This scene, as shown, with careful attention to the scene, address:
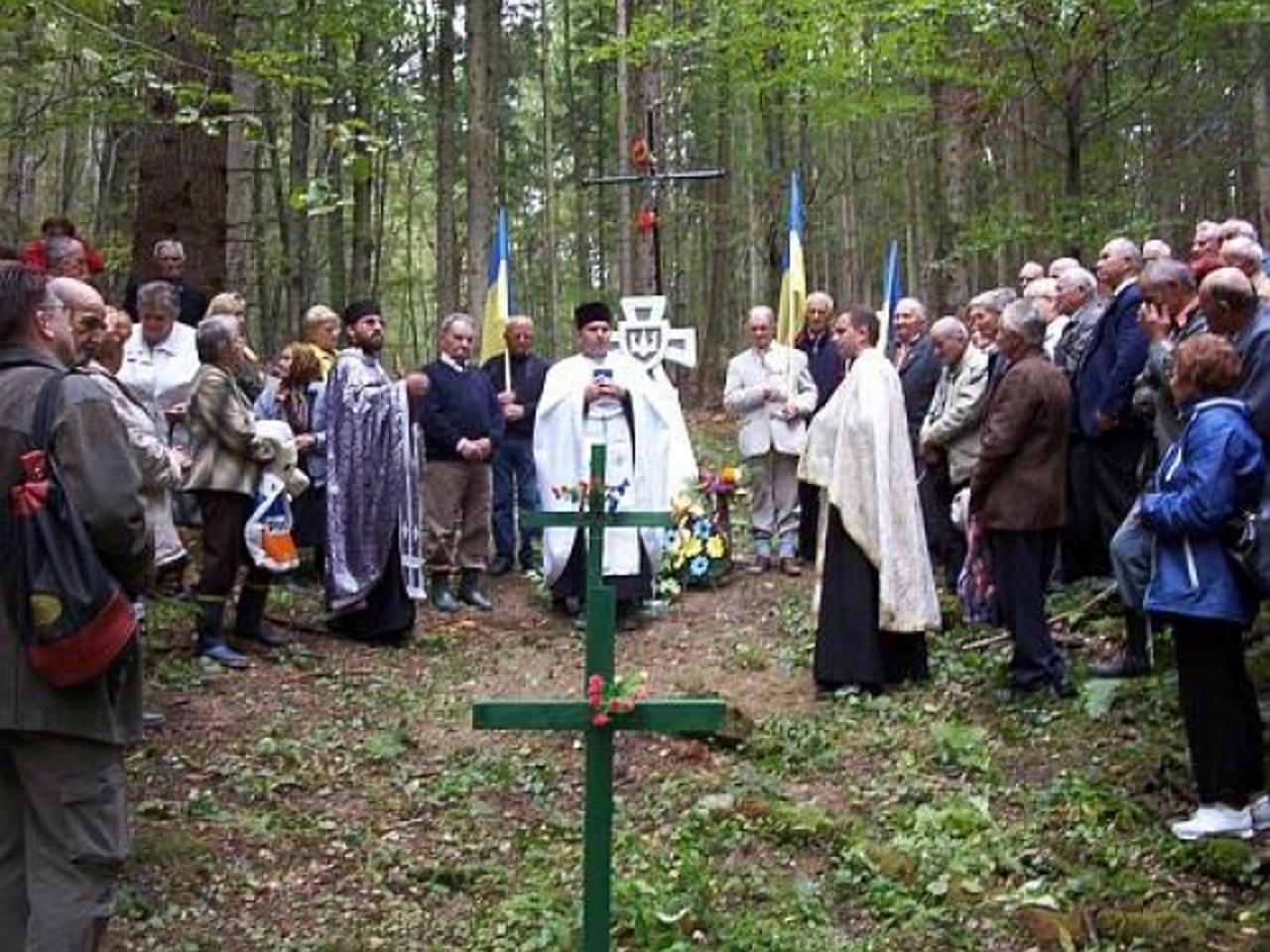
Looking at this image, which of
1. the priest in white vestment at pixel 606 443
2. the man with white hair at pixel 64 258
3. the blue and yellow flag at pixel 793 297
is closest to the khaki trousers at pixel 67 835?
the man with white hair at pixel 64 258

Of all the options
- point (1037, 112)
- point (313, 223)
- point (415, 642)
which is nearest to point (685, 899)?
point (415, 642)

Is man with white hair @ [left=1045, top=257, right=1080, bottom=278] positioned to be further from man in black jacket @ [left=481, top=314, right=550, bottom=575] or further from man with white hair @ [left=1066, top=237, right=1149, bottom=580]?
man in black jacket @ [left=481, top=314, right=550, bottom=575]

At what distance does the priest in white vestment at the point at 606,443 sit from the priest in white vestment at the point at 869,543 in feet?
6.63

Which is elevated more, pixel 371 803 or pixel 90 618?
pixel 90 618

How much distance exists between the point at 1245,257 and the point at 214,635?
5.75m

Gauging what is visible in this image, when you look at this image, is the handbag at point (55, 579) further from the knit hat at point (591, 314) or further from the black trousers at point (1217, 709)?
the knit hat at point (591, 314)

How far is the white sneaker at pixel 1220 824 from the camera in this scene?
5.46m

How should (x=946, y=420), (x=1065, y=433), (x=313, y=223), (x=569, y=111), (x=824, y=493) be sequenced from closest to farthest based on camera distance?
(x=1065, y=433), (x=824, y=493), (x=946, y=420), (x=313, y=223), (x=569, y=111)

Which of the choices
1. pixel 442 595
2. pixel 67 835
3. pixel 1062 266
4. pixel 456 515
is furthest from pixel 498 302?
pixel 67 835

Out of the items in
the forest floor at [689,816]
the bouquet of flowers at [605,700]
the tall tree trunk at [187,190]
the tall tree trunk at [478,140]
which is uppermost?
the tall tree trunk at [478,140]

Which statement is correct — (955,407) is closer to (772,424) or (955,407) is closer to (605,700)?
(772,424)

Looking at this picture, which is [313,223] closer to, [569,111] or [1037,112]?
[569,111]

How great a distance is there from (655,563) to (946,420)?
2.35 meters

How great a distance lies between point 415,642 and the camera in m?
8.86
